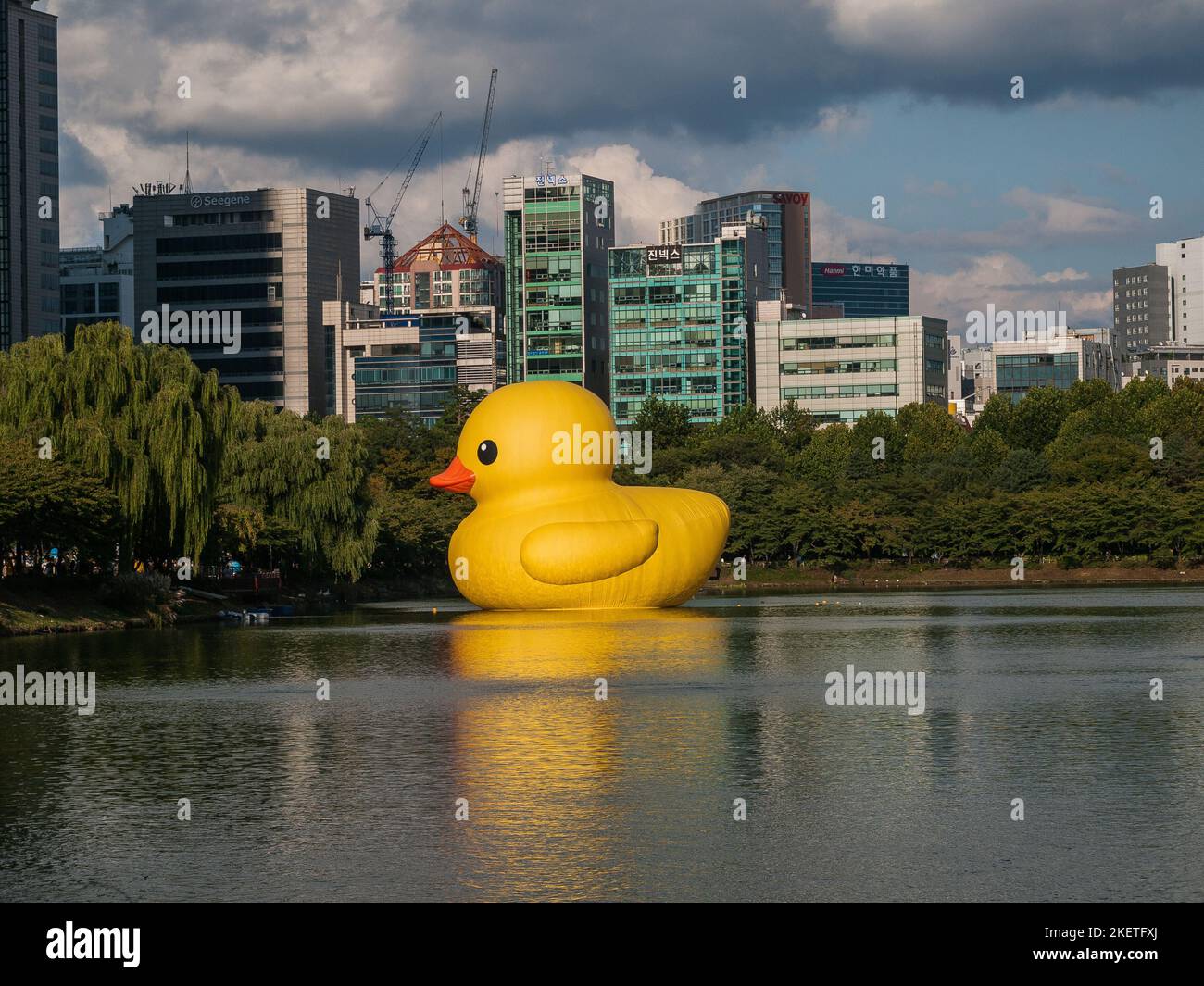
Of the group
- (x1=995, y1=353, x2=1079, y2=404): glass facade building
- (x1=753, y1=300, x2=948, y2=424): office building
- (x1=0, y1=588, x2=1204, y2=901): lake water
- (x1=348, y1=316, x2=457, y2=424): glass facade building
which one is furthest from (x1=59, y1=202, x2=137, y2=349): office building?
(x1=0, y1=588, x2=1204, y2=901): lake water

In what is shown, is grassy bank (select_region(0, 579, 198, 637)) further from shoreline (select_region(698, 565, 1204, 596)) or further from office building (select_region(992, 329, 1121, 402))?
office building (select_region(992, 329, 1121, 402))

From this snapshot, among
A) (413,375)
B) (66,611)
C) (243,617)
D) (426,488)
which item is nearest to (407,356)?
(413,375)

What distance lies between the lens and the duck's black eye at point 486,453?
45875 mm

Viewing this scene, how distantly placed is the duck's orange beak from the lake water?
36.5 feet

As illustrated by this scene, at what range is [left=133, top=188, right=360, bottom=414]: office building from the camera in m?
154

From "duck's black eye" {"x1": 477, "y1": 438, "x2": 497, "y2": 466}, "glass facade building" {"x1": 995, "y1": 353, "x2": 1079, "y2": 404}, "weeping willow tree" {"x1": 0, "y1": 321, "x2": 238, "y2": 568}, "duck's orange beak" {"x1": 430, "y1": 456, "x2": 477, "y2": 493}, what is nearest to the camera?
"duck's black eye" {"x1": 477, "y1": 438, "x2": 497, "y2": 466}

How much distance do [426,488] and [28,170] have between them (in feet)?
210

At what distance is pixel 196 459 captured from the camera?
49844mm

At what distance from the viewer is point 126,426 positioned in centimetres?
4897

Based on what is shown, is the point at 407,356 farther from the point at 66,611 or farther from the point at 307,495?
the point at 66,611

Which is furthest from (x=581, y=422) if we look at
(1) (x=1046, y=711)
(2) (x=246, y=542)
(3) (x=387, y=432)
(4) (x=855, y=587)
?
(3) (x=387, y=432)
